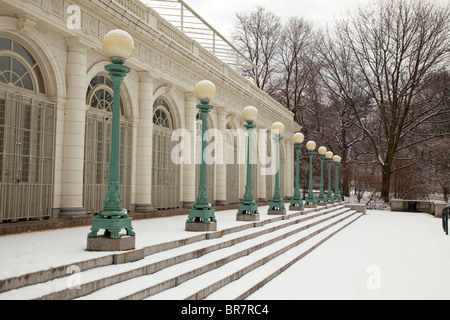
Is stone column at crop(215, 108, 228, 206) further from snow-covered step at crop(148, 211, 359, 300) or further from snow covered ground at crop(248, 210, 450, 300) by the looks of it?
snow-covered step at crop(148, 211, 359, 300)

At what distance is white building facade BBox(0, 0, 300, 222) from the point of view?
9.30 metres

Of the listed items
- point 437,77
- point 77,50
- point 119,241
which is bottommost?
point 119,241

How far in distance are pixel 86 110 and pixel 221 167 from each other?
9.22 m

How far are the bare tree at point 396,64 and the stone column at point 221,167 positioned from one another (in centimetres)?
1881

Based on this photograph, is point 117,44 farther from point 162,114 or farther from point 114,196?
point 162,114

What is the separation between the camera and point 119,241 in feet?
21.2

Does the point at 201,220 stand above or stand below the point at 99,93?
below

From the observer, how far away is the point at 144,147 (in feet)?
45.4

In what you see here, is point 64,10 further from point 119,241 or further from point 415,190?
point 415,190

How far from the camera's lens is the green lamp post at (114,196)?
21.3 feet

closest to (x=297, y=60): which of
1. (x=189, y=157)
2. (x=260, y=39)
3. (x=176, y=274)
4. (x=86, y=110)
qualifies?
(x=260, y=39)

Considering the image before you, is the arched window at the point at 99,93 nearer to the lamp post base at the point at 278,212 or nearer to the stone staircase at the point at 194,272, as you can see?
the stone staircase at the point at 194,272
